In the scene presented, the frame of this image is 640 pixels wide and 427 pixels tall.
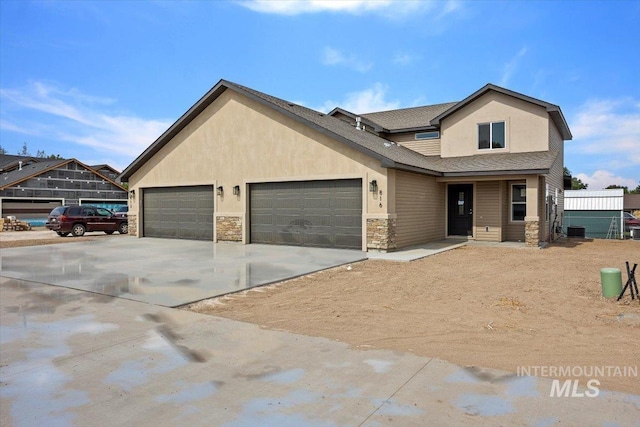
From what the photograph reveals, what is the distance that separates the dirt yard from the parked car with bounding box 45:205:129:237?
18.6 meters

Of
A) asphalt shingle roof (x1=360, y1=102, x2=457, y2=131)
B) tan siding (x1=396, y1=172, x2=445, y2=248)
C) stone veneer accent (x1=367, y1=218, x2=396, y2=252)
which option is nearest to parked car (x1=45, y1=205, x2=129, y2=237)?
asphalt shingle roof (x1=360, y1=102, x2=457, y2=131)

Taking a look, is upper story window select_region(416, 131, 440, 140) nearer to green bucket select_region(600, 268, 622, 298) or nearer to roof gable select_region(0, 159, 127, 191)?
green bucket select_region(600, 268, 622, 298)

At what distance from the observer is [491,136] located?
757 inches

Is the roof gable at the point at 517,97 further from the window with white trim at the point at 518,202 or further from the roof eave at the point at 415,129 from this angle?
the window with white trim at the point at 518,202

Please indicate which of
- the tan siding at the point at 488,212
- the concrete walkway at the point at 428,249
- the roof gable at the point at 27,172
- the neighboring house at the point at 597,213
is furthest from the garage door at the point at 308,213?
the roof gable at the point at 27,172

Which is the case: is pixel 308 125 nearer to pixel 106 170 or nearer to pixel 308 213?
pixel 308 213

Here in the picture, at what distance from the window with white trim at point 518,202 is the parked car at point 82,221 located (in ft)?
68.2

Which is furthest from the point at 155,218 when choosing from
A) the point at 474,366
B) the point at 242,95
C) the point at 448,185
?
the point at 474,366

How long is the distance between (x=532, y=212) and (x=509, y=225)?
241 cm

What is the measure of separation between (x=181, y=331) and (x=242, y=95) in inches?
547

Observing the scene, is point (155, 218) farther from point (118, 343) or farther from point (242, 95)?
point (118, 343)

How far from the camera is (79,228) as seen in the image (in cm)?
2423

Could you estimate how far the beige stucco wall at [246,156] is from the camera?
1558cm

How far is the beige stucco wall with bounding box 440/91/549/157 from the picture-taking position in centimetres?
1820
